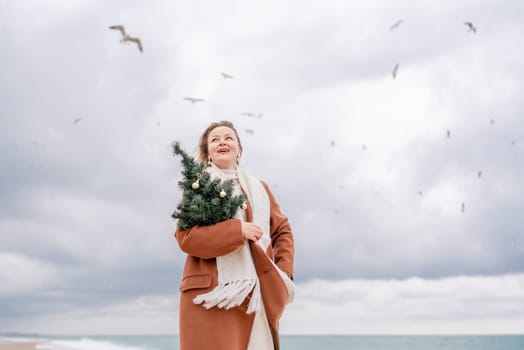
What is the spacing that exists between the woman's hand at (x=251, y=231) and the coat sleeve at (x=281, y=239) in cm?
35

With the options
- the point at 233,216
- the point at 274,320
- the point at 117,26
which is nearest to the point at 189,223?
the point at 233,216

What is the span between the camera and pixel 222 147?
4062mm

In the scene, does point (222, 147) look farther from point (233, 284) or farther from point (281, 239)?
point (233, 284)

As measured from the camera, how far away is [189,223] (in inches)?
145

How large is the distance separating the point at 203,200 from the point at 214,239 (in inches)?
9.9

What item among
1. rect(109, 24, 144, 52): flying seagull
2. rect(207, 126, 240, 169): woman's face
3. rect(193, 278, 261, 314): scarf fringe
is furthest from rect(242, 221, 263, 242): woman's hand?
rect(109, 24, 144, 52): flying seagull

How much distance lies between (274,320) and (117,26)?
147 inches

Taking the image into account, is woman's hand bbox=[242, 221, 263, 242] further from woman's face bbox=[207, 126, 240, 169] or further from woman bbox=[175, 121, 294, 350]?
woman's face bbox=[207, 126, 240, 169]

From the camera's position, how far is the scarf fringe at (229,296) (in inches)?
140

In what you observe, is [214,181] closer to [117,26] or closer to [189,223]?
[189,223]

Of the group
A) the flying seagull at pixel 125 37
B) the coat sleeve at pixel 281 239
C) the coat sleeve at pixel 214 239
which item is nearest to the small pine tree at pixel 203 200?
the coat sleeve at pixel 214 239

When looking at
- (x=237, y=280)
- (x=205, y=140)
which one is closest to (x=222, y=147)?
(x=205, y=140)

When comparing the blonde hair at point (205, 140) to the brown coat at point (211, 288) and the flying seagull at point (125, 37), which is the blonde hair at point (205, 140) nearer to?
the brown coat at point (211, 288)

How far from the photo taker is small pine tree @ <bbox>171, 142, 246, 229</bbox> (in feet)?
12.0
